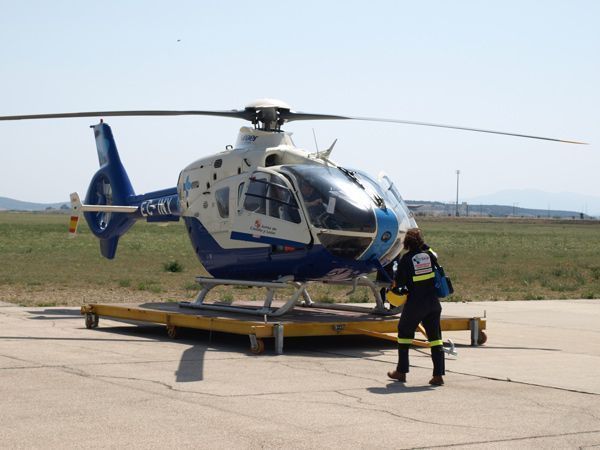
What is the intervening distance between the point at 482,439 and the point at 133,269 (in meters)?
27.3

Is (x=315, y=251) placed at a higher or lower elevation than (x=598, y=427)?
higher

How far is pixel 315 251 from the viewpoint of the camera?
1397 cm

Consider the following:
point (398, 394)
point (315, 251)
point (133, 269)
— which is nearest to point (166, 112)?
point (315, 251)

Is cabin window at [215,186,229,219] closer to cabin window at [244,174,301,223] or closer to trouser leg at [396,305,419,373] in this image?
cabin window at [244,174,301,223]

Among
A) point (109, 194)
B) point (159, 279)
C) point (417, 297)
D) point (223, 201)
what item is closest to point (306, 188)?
point (223, 201)

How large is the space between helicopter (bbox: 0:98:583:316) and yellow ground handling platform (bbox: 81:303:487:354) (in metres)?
0.43

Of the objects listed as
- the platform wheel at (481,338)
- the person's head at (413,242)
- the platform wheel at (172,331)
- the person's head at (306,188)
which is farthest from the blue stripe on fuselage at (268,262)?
the person's head at (413,242)

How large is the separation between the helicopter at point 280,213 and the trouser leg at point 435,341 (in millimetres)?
2989

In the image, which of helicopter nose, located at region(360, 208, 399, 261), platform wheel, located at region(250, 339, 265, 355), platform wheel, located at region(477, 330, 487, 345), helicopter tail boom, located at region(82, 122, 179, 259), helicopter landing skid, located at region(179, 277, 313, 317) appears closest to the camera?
platform wheel, located at region(250, 339, 265, 355)

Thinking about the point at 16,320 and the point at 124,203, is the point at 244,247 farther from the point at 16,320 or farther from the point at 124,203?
the point at 124,203

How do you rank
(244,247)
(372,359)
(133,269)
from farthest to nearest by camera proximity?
1. (133,269)
2. (244,247)
3. (372,359)

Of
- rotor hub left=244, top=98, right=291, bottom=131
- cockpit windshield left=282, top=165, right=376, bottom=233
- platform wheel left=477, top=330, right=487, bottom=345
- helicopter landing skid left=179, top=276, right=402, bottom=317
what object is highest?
rotor hub left=244, top=98, right=291, bottom=131

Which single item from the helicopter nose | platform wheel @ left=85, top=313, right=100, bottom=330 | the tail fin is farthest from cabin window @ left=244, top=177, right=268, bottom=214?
the tail fin

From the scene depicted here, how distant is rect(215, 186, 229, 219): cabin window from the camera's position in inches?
624
